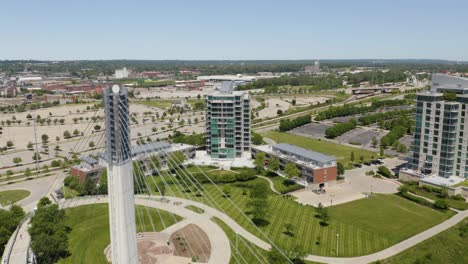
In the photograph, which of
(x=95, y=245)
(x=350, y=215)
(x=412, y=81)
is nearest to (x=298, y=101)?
(x=412, y=81)

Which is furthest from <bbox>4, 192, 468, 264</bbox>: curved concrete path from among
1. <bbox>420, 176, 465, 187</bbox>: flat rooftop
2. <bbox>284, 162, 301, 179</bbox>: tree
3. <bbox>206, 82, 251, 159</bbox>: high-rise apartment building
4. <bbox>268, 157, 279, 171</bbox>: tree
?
<bbox>206, 82, 251, 159</bbox>: high-rise apartment building

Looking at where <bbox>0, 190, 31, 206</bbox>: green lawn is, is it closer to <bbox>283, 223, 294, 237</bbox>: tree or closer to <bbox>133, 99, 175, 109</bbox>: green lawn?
<bbox>283, 223, 294, 237</bbox>: tree

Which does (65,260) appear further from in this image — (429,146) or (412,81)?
(412,81)

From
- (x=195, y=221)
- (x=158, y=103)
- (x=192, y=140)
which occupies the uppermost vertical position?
(x=158, y=103)

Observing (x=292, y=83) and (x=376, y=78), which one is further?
(x=376, y=78)

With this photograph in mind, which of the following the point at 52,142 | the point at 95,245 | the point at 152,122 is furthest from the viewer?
the point at 152,122

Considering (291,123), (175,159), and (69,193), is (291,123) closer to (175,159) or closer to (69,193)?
(175,159)

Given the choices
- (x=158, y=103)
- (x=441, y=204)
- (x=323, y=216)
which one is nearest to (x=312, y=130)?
(x=441, y=204)
